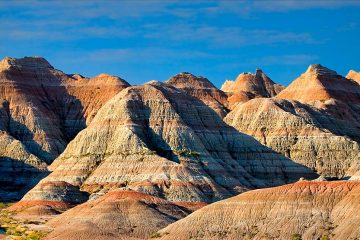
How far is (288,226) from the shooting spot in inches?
5600

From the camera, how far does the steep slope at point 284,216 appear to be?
13962 centimetres

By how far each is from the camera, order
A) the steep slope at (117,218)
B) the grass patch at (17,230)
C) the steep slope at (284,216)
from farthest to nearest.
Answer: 1. the steep slope at (117,218)
2. the grass patch at (17,230)
3. the steep slope at (284,216)

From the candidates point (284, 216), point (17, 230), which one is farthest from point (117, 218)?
point (284, 216)

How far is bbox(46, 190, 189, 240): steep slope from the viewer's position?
172 m

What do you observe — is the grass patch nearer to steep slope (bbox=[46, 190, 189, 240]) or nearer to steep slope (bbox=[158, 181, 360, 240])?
steep slope (bbox=[46, 190, 189, 240])

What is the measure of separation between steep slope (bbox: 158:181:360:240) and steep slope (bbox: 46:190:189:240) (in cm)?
1786

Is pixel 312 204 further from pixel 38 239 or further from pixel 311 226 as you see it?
pixel 38 239

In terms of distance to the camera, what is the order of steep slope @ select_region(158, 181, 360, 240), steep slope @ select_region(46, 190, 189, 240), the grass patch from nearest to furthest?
steep slope @ select_region(158, 181, 360, 240), the grass patch, steep slope @ select_region(46, 190, 189, 240)

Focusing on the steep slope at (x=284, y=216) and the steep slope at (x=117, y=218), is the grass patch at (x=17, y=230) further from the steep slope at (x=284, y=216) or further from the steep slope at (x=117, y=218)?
the steep slope at (x=284, y=216)

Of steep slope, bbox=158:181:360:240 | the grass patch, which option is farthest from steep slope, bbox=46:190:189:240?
steep slope, bbox=158:181:360:240

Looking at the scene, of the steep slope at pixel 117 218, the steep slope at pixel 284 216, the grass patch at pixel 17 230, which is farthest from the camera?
the steep slope at pixel 117 218

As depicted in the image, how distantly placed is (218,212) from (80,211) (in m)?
38.4

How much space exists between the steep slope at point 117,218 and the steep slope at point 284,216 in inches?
703

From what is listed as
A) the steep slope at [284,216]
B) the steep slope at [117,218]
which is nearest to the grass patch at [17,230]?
the steep slope at [117,218]
